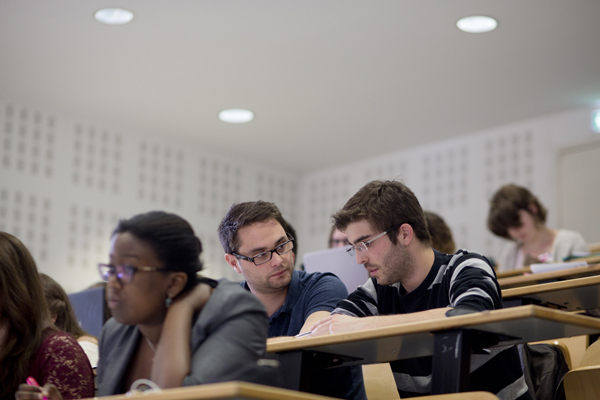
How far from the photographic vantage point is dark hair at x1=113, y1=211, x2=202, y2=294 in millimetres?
1703

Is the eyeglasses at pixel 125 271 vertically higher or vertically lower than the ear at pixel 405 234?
lower

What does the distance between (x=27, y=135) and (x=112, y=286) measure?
4.64 meters

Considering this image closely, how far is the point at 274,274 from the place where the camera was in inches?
108

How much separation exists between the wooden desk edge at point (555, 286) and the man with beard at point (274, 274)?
2.01 ft

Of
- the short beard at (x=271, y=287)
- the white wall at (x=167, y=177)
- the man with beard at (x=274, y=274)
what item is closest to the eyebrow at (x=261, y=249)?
the man with beard at (x=274, y=274)

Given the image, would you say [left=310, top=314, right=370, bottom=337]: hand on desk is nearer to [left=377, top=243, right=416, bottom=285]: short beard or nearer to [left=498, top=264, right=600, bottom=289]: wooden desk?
[left=377, top=243, right=416, bottom=285]: short beard

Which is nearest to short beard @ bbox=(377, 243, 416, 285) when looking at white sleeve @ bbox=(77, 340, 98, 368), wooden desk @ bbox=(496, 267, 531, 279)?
white sleeve @ bbox=(77, 340, 98, 368)

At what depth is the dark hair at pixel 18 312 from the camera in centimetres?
212

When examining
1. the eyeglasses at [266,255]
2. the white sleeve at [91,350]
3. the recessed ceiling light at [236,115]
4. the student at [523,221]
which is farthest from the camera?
the recessed ceiling light at [236,115]

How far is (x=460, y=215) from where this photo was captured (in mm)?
6586

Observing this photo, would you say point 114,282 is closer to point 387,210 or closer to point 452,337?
point 452,337

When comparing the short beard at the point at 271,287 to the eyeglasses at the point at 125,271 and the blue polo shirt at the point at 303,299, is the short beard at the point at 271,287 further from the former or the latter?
the eyeglasses at the point at 125,271

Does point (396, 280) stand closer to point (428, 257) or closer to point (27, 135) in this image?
point (428, 257)

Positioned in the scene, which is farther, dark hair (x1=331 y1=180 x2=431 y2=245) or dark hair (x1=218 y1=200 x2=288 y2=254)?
dark hair (x1=218 y1=200 x2=288 y2=254)
